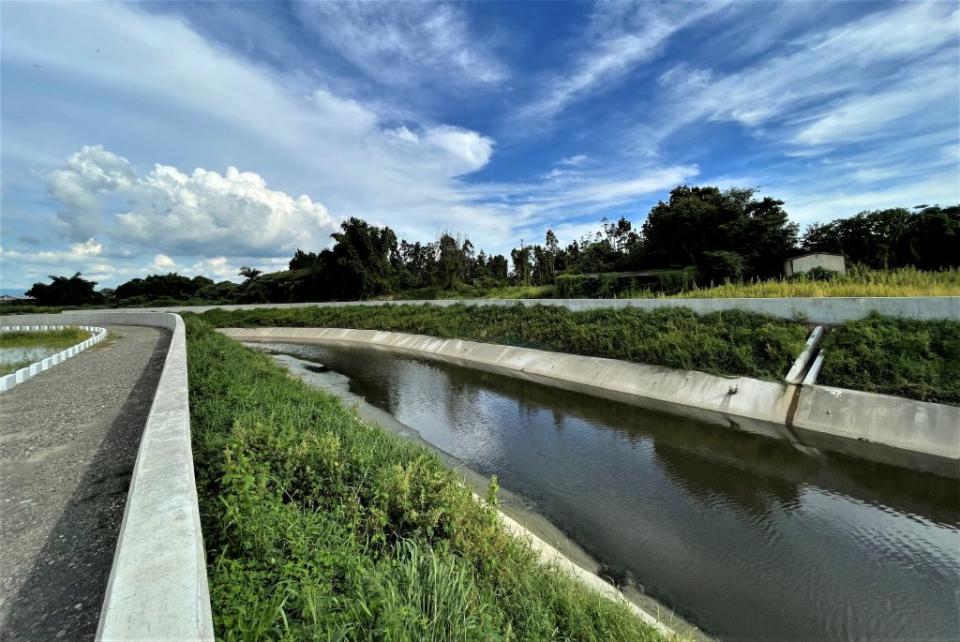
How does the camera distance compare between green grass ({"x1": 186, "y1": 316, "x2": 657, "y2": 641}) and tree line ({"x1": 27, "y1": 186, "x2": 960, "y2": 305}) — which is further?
tree line ({"x1": 27, "y1": 186, "x2": 960, "y2": 305})

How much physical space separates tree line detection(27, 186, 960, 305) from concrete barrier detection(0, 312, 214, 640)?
23850mm

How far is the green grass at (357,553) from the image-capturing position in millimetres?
2463

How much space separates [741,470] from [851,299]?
6826mm

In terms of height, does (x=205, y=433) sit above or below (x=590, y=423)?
above

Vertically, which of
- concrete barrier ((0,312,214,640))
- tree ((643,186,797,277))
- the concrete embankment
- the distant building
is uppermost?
tree ((643,186,797,277))

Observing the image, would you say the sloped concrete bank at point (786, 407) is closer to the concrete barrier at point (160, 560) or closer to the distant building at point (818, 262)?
the concrete barrier at point (160, 560)

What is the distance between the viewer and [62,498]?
407 cm

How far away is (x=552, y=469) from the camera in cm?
787

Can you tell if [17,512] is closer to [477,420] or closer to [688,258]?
[477,420]

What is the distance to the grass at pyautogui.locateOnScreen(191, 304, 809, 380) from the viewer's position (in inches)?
436

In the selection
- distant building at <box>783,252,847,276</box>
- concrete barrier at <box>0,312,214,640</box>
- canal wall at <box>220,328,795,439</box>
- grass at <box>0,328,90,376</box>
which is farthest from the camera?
distant building at <box>783,252,847,276</box>

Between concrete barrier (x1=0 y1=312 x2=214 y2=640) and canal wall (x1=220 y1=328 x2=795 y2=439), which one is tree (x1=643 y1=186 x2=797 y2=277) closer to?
canal wall (x1=220 y1=328 x2=795 y2=439)

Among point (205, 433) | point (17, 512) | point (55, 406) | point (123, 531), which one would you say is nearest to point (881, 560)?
point (123, 531)

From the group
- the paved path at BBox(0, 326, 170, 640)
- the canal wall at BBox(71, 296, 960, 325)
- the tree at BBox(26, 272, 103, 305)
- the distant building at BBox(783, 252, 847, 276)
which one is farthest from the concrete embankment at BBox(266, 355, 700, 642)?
the tree at BBox(26, 272, 103, 305)
